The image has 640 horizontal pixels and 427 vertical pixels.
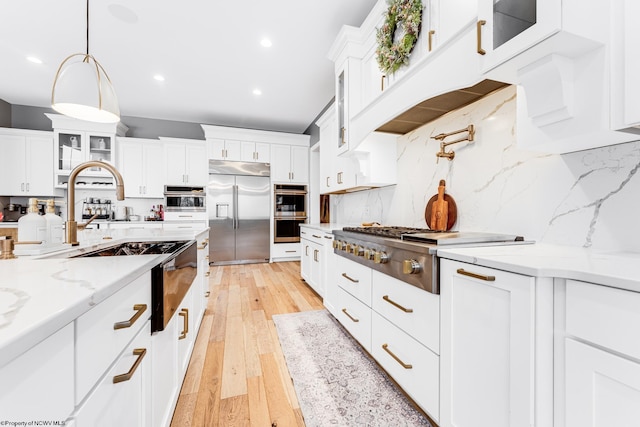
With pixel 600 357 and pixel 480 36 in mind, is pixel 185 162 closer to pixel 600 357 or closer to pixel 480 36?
pixel 480 36

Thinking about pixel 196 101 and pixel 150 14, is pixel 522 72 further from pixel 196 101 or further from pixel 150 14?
pixel 196 101

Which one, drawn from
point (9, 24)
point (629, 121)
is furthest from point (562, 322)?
point (9, 24)

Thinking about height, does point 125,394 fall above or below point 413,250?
below

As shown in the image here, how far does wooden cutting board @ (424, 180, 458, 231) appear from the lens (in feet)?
6.39

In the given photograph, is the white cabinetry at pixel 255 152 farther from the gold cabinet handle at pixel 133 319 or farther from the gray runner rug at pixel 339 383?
the gold cabinet handle at pixel 133 319

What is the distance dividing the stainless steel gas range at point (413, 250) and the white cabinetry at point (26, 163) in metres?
5.50

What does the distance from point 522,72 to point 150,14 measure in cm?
305

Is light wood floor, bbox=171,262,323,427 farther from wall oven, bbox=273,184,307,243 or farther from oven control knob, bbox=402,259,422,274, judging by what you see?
wall oven, bbox=273,184,307,243

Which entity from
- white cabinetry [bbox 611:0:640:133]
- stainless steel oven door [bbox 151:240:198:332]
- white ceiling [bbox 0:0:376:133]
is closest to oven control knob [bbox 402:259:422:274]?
white cabinetry [bbox 611:0:640:133]

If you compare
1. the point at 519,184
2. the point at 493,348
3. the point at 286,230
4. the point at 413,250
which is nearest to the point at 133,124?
the point at 286,230

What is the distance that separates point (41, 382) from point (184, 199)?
4817mm

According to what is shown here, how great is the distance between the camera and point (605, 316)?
2.30 feet

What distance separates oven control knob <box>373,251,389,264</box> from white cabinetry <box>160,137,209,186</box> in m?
4.20

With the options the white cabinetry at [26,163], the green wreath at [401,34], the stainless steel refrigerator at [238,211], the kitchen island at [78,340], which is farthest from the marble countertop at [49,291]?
the white cabinetry at [26,163]
